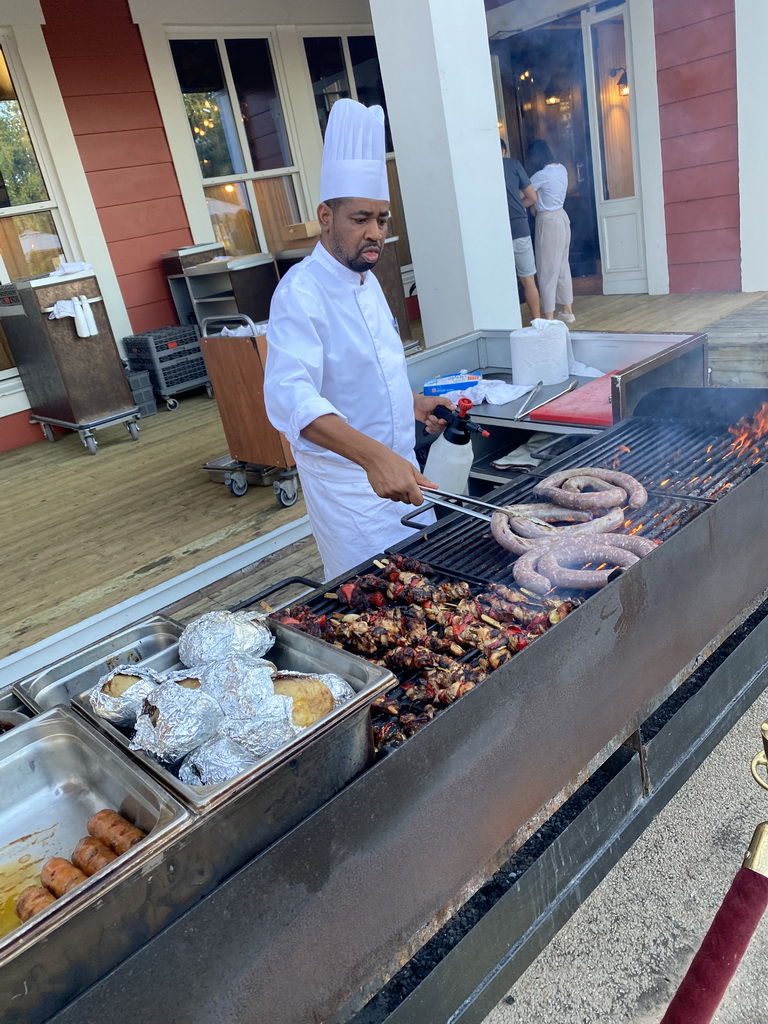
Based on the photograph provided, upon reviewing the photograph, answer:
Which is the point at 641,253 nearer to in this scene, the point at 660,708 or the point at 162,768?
the point at 660,708

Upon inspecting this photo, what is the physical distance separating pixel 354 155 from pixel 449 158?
243 centimetres

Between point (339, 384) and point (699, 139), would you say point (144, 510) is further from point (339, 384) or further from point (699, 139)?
point (699, 139)

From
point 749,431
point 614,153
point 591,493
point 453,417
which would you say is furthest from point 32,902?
point 614,153

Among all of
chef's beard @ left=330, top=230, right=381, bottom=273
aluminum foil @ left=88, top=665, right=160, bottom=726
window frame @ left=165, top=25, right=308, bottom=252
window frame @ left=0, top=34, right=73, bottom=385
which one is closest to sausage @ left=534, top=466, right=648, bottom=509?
chef's beard @ left=330, top=230, right=381, bottom=273

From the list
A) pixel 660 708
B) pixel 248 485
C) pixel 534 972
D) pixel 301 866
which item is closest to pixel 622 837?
pixel 660 708

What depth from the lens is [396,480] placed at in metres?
2.01

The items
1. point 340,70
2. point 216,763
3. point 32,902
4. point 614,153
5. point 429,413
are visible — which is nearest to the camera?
point 32,902

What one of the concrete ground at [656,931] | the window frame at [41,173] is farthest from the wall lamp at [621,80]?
the concrete ground at [656,931]

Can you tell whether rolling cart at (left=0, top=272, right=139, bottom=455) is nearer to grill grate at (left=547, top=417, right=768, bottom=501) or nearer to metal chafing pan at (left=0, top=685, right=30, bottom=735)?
grill grate at (left=547, top=417, right=768, bottom=501)

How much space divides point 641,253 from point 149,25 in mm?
6166

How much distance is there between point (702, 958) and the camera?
1226mm

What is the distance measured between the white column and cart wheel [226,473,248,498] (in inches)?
241

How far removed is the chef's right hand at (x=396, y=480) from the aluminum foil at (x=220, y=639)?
66 cm

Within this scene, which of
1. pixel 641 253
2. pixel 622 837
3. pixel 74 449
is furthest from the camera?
pixel 641 253
